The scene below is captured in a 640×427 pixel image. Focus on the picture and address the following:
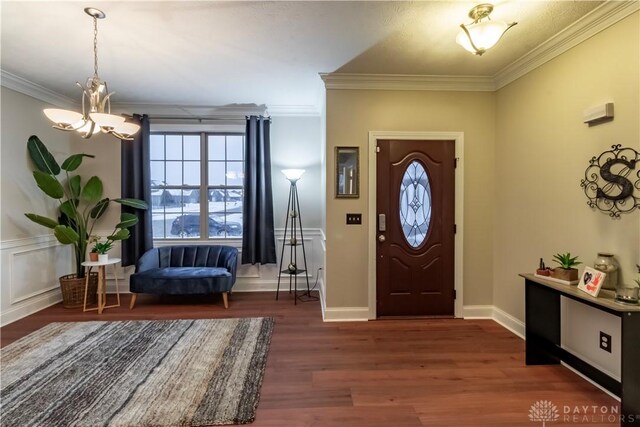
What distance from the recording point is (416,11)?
2252mm

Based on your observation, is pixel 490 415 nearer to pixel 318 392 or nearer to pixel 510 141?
pixel 318 392

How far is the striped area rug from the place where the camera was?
1.95 m

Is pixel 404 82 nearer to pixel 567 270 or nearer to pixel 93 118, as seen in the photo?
pixel 567 270

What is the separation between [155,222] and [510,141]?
4.79m

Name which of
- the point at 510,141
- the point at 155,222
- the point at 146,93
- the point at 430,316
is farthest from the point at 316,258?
the point at 146,93

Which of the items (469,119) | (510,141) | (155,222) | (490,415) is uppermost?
(469,119)

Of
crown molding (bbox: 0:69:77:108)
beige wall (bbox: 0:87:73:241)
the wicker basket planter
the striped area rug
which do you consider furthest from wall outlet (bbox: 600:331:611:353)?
crown molding (bbox: 0:69:77:108)

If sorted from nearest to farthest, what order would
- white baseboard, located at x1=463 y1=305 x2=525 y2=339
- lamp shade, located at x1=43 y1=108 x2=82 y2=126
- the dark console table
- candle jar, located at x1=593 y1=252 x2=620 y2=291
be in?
1. the dark console table
2. candle jar, located at x1=593 y1=252 x2=620 y2=291
3. lamp shade, located at x1=43 y1=108 x2=82 y2=126
4. white baseboard, located at x1=463 y1=305 x2=525 y2=339

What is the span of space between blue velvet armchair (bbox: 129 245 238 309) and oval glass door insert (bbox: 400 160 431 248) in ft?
7.49

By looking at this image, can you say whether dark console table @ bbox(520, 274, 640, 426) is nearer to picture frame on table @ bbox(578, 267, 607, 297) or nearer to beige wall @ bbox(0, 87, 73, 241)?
picture frame on table @ bbox(578, 267, 607, 297)

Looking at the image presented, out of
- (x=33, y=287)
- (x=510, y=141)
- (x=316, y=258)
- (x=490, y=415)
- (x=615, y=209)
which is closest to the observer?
(x=490, y=415)

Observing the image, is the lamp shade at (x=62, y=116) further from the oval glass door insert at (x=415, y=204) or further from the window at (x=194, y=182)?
the oval glass door insert at (x=415, y=204)

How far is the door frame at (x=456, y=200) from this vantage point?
345 centimetres

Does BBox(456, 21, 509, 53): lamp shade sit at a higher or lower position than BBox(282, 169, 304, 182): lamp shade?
higher
